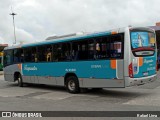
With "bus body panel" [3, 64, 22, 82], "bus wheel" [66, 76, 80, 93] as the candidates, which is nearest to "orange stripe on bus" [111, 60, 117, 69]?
"bus wheel" [66, 76, 80, 93]

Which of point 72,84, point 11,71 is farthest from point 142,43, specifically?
point 11,71

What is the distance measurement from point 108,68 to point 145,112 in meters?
3.97

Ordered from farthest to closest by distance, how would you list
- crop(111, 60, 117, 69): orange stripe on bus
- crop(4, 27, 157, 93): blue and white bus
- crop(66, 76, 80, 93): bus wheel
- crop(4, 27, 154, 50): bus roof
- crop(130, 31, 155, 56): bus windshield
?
crop(66, 76, 80, 93): bus wheel, crop(4, 27, 154, 50): bus roof, crop(111, 60, 117, 69): orange stripe on bus, crop(130, 31, 155, 56): bus windshield, crop(4, 27, 157, 93): blue and white bus

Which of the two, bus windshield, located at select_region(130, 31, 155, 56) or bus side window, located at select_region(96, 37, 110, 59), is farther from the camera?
bus side window, located at select_region(96, 37, 110, 59)

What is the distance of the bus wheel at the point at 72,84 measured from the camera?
14.9 m

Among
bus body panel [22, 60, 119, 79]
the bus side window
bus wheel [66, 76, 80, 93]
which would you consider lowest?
bus wheel [66, 76, 80, 93]

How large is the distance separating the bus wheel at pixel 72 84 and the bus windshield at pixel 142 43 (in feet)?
12.0

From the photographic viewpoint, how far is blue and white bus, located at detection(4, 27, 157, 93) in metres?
12.5

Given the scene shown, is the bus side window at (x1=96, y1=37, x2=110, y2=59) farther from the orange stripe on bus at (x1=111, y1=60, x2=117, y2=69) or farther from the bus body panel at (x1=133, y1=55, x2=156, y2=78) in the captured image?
the bus body panel at (x1=133, y1=55, x2=156, y2=78)

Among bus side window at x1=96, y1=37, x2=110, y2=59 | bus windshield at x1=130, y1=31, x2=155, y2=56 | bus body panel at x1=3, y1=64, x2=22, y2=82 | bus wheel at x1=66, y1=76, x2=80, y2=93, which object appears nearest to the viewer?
bus windshield at x1=130, y1=31, x2=155, y2=56

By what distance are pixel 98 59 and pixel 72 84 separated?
245 centimetres

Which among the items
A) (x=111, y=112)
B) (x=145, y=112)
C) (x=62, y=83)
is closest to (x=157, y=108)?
(x=145, y=112)

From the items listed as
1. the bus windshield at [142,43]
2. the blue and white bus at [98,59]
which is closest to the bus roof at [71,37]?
the blue and white bus at [98,59]

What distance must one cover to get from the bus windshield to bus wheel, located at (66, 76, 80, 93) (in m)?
3.66
